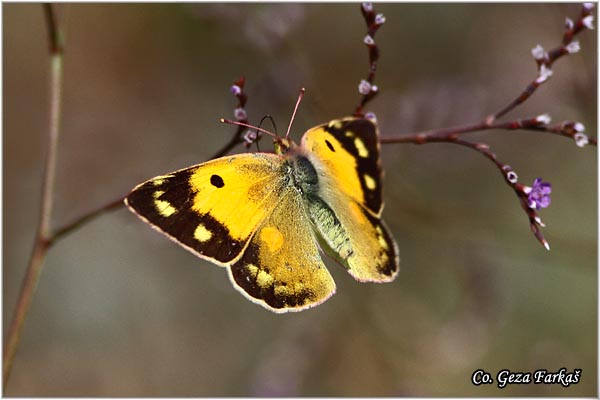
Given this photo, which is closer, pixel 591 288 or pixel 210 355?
pixel 591 288

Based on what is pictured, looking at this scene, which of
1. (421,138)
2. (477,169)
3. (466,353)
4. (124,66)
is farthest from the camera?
(124,66)

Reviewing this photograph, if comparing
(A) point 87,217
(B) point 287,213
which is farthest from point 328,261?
(A) point 87,217

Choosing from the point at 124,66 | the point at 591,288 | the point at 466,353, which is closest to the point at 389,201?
the point at 466,353

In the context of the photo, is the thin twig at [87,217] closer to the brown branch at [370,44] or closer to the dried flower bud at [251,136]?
the dried flower bud at [251,136]

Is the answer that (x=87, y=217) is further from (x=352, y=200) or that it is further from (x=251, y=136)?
(x=352, y=200)

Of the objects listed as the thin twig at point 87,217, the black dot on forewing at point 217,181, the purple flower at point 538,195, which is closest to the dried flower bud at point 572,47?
the purple flower at point 538,195

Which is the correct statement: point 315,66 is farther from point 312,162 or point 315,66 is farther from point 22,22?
point 312,162

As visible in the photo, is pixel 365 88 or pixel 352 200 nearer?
pixel 365 88
